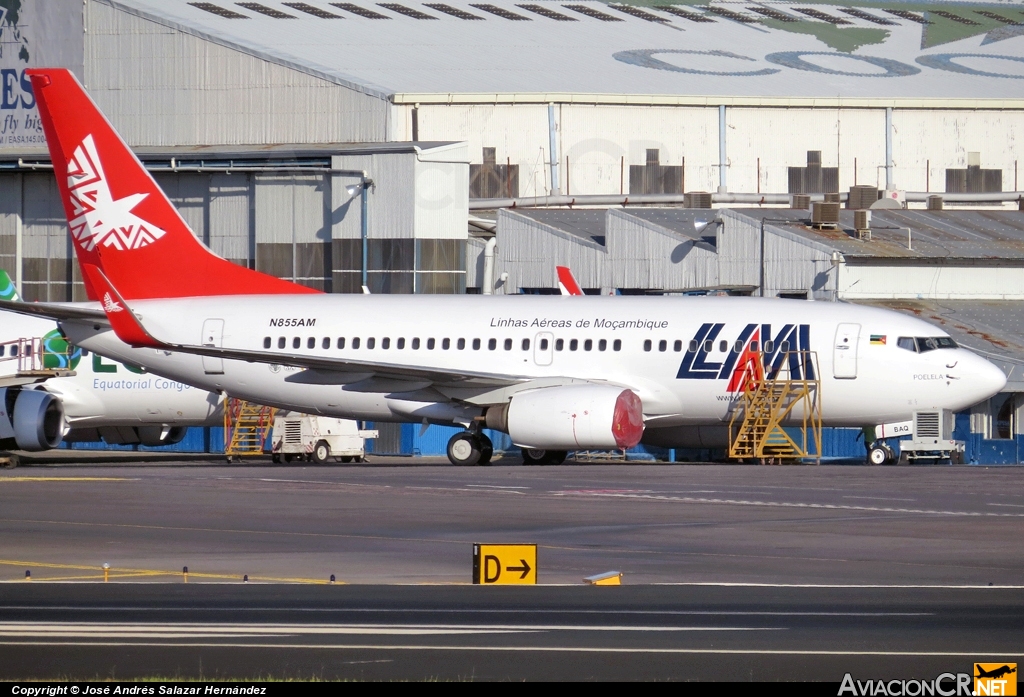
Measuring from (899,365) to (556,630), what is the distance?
22327 millimetres

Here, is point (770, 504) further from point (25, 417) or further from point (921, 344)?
point (25, 417)

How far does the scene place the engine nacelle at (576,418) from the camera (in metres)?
31.7

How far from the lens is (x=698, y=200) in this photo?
55.6 metres

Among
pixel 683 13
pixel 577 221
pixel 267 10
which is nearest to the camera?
pixel 577 221

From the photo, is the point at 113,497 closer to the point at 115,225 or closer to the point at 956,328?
the point at 115,225

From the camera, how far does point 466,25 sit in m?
66.9

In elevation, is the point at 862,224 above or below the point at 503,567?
above

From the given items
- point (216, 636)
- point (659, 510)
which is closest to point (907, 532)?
point (659, 510)

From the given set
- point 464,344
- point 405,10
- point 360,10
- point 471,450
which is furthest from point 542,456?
point 405,10

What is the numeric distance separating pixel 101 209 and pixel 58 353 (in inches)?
241

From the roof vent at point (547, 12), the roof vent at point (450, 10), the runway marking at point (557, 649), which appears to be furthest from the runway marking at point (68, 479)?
the roof vent at point (547, 12)

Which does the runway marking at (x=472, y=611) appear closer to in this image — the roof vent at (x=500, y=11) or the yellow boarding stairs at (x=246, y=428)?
the yellow boarding stairs at (x=246, y=428)

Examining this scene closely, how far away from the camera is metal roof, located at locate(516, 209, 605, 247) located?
51531mm

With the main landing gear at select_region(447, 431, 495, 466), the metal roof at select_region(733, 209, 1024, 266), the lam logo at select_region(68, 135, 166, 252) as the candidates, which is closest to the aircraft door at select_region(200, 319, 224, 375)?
the lam logo at select_region(68, 135, 166, 252)
